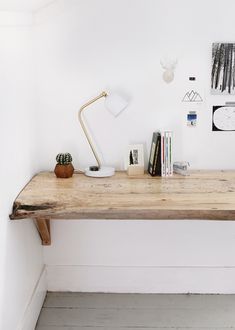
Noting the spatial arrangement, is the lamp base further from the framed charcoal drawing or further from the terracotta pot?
the framed charcoal drawing

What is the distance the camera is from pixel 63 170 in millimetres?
2348

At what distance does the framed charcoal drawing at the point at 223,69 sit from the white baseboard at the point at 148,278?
1131 millimetres

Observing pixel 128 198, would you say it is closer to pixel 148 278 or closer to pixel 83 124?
pixel 83 124

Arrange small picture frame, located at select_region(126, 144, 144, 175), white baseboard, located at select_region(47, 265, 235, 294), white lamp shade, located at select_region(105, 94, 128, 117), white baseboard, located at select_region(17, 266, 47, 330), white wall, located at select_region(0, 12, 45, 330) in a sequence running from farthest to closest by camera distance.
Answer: white baseboard, located at select_region(47, 265, 235, 294) → small picture frame, located at select_region(126, 144, 144, 175) → white lamp shade, located at select_region(105, 94, 128, 117) → white baseboard, located at select_region(17, 266, 47, 330) → white wall, located at select_region(0, 12, 45, 330)

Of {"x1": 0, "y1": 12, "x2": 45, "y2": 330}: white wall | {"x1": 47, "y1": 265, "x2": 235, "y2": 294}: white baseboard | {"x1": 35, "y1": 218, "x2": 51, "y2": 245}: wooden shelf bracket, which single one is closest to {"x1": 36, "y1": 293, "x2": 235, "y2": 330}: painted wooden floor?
{"x1": 47, "y1": 265, "x2": 235, "y2": 294}: white baseboard

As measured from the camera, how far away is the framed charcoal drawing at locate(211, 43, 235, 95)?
237 cm

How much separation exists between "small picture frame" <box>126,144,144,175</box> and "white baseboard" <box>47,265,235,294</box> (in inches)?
26.3

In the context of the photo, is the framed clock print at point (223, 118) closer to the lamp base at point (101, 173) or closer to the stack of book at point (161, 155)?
the stack of book at point (161, 155)

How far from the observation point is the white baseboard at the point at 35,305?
212 centimetres

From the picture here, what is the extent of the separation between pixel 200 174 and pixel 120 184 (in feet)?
1.67

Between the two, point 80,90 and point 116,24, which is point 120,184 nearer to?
point 80,90

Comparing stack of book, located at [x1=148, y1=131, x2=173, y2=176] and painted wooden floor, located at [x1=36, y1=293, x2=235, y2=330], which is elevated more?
stack of book, located at [x1=148, y1=131, x2=173, y2=176]

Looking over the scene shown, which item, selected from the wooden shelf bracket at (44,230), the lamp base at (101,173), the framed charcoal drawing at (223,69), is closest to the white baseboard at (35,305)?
the wooden shelf bracket at (44,230)

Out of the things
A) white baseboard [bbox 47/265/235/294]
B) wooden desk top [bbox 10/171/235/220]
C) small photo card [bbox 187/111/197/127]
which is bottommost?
white baseboard [bbox 47/265/235/294]
